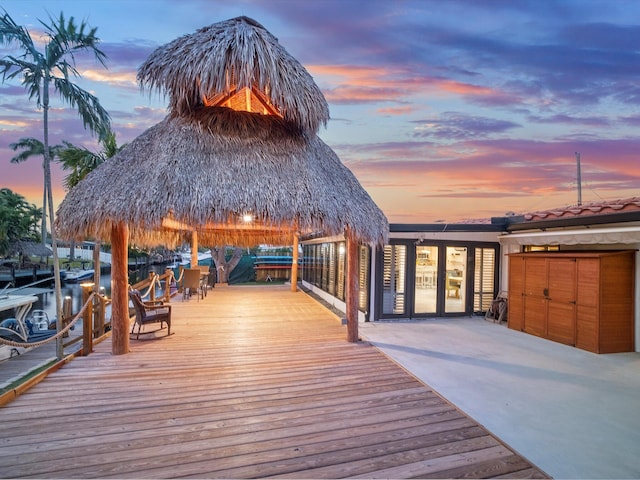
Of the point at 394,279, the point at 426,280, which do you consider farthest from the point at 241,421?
the point at 426,280

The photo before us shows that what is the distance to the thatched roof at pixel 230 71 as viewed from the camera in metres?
5.16

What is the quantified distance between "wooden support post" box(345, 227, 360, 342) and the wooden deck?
595 mm

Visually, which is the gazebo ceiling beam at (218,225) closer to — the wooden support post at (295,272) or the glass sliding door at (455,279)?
the wooden support post at (295,272)

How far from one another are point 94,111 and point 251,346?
7396 millimetres

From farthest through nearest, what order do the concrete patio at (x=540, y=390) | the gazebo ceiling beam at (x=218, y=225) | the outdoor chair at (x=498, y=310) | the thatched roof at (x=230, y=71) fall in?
1. the outdoor chair at (x=498, y=310)
2. the gazebo ceiling beam at (x=218, y=225)
3. the thatched roof at (x=230, y=71)
4. the concrete patio at (x=540, y=390)

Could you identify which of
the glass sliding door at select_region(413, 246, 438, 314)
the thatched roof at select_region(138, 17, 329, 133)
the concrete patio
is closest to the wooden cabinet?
the concrete patio

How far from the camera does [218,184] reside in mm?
5113

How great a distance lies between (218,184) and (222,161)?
510mm

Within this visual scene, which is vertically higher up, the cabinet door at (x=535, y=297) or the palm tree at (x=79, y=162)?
the palm tree at (x=79, y=162)

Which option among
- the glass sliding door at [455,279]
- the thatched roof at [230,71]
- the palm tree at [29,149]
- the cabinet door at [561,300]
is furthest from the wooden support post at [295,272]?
the palm tree at [29,149]

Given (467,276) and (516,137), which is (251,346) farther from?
(516,137)

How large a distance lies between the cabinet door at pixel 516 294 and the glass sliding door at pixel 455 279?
125cm

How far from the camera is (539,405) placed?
3604mm

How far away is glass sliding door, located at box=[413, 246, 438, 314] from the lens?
833cm
